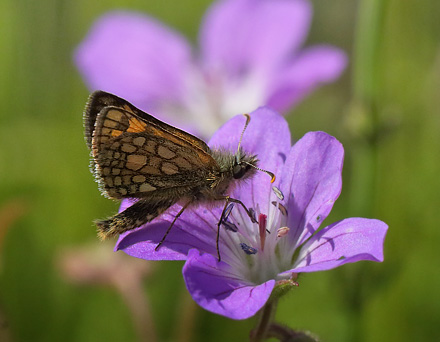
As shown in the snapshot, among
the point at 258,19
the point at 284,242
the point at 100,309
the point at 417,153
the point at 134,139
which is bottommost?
the point at 100,309

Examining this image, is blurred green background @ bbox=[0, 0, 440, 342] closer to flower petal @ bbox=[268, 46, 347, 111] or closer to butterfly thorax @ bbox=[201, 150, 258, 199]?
flower petal @ bbox=[268, 46, 347, 111]

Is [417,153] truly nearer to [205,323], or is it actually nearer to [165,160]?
[205,323]

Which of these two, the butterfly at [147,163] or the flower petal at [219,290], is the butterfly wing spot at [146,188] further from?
the flower petal at [219,290]

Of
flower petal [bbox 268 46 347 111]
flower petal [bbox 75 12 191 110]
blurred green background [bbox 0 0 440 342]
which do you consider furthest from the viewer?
flower petal [bbox 75 12 191 110]

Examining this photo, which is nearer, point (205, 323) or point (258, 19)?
point (205, 323)

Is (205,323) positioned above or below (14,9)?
below

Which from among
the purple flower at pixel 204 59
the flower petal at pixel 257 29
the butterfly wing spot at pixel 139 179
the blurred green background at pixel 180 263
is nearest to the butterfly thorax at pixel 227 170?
the butterfly wing spot at pixel 139 179

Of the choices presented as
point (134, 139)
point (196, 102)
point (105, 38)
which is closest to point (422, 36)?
point (196, 102)

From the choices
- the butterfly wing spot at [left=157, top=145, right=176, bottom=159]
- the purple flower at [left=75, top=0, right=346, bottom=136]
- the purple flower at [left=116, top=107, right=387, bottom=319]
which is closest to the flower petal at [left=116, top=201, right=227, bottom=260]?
the purple flower at [left=116, top=107, right=387, bottom=319]
